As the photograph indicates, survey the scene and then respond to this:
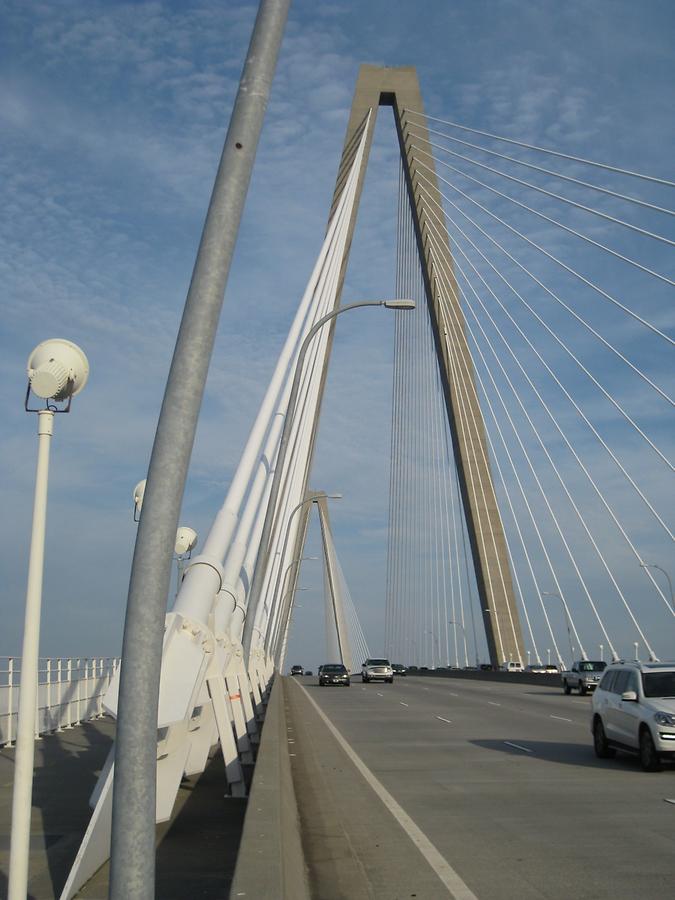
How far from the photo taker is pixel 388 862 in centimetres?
852

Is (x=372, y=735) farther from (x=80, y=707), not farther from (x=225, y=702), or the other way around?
(x=225, y=702)

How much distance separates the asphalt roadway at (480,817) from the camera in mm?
7809

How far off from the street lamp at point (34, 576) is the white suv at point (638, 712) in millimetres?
10444

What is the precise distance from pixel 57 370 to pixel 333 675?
4709cm

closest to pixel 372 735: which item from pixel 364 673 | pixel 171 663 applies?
pixel 171 663

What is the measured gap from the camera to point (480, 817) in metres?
10.8

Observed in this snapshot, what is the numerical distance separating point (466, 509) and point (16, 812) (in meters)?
35.9

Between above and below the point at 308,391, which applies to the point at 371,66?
above

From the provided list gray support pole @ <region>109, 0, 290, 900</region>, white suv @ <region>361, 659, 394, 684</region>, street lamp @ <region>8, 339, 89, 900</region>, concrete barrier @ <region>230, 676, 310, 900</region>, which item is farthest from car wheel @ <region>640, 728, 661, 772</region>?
white suv @ <region>361, 659, 394, 684</region>

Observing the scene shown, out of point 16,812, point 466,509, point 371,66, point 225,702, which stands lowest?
point 16,812

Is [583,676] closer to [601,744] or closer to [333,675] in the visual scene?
[333,675]

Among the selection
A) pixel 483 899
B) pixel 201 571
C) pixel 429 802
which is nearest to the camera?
pixel 483 899

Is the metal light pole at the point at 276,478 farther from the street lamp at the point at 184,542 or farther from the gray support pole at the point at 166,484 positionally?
the gray support pole at the point at 166,484

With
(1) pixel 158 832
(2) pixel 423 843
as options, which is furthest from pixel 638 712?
(1) pixel 158 832
